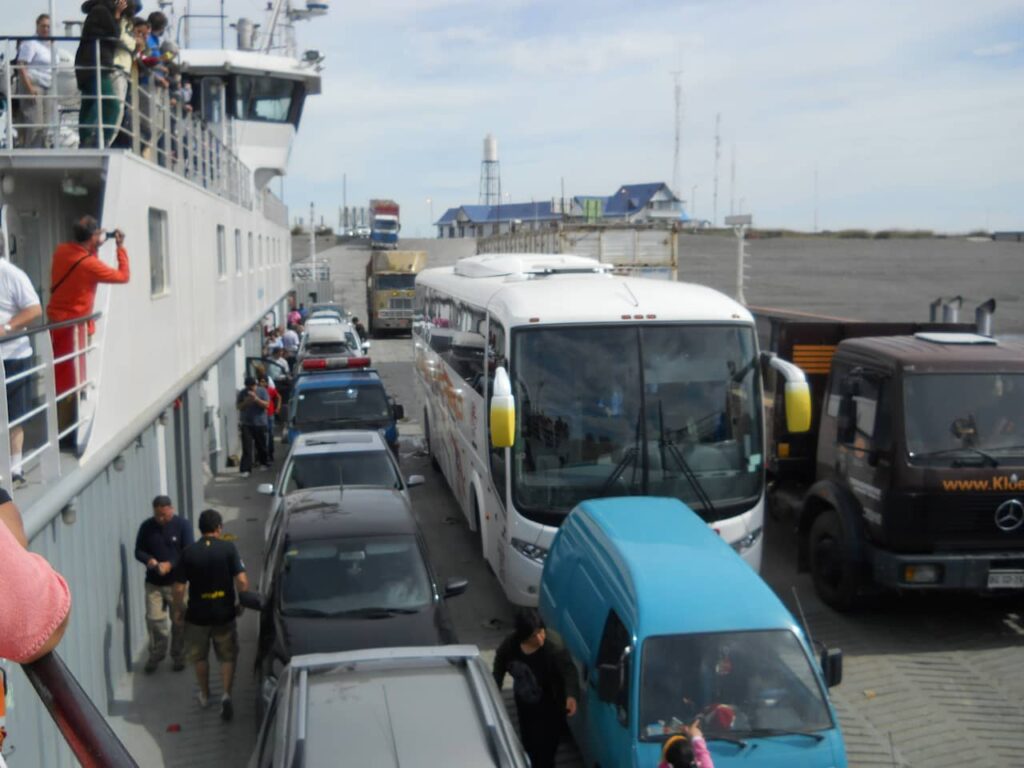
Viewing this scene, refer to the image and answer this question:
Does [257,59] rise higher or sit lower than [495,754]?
higher

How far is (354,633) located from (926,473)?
529 cm

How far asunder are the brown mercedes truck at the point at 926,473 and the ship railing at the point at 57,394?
276 inches

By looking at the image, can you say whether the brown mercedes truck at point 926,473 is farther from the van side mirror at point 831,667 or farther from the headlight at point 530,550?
the van side mirror at point 831,667

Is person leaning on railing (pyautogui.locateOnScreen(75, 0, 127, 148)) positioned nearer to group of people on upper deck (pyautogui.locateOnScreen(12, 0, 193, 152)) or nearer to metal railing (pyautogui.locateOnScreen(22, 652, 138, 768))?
group of people on upper deck (pyautogui.locateOnScreen(12, 0, 193, 152))

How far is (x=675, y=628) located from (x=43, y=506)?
3873 millimetres

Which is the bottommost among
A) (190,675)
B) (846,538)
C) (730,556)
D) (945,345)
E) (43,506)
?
(190,675)

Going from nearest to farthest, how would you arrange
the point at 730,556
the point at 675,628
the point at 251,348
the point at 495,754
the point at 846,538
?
the point at 495,754, the point at 675,628, the point at 730,556, the point at 846,538, the point at 251,348

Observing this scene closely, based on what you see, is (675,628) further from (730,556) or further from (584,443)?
(584,443)

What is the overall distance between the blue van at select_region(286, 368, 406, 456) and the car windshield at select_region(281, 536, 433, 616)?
23.2 ft

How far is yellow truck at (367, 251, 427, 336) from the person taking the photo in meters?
43.4

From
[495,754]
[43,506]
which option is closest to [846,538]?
[495,754]

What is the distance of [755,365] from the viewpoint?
9477 mm

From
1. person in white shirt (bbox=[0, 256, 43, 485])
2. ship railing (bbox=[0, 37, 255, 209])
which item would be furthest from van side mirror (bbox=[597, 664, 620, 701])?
ship railing (bbox=[0, 37, 255, 209])

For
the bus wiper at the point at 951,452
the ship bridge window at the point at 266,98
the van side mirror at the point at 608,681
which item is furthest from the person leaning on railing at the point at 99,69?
the ship bridge window at the point at 266,98
